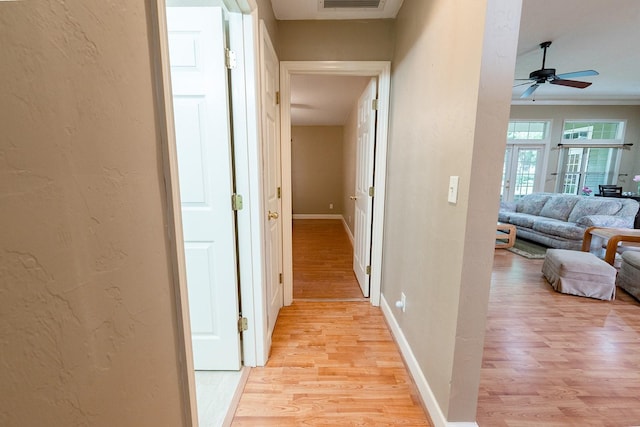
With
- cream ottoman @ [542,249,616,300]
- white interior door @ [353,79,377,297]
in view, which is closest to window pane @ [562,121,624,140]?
cream ottoman @ [542,249,616,300]

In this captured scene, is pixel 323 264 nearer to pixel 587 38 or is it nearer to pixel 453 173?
pixel 453 173

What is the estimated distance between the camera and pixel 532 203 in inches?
195

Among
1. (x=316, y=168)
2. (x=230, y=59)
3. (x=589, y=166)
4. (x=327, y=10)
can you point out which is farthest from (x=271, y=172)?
(x=589, y=166)

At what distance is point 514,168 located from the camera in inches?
235

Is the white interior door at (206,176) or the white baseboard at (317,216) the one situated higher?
the white interior door at (206,176)

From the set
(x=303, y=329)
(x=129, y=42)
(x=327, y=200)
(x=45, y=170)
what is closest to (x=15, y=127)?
(x=45, y=170)

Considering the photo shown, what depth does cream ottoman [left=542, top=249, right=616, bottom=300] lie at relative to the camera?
2.49 m

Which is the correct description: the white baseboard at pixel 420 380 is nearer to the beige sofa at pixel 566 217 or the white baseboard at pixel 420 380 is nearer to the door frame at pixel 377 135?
the door frame at pixel 377 135

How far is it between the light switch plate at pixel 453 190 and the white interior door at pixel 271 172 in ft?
3.42

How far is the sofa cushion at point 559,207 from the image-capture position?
4.24 m

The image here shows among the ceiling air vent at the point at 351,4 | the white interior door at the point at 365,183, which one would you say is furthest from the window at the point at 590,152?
the ceiling air vent at the point at 351,4

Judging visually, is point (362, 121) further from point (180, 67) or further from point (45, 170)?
point (45, 170)

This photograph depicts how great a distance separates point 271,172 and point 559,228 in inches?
175

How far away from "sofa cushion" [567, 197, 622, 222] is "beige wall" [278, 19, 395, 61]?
416 centimetres
